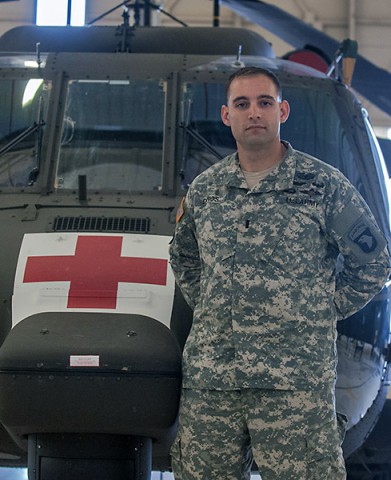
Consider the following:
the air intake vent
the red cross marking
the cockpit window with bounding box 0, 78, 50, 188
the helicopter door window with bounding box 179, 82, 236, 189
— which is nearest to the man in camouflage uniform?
the red cross marking

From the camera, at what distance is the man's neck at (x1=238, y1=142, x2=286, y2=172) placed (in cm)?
293

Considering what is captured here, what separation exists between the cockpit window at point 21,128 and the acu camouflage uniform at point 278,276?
4.38ft

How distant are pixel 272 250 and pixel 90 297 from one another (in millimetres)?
800

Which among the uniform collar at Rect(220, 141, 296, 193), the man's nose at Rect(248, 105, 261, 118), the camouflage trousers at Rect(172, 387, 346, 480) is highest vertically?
the man's nose at Rect(248, 105, 261, 118)

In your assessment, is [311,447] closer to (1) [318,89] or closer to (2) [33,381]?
(2) [33,381]

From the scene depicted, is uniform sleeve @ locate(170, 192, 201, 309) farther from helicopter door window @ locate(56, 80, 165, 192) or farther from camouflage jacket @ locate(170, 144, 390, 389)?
helicopter door window @ locate(56, 80, 165, 192)

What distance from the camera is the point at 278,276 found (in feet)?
9.22

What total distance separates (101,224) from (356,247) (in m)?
1.20

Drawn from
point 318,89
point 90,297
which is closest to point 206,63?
point 318,89

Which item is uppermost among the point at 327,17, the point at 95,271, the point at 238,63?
the point at 327,17

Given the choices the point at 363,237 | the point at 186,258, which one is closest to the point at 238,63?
the point at 186,258

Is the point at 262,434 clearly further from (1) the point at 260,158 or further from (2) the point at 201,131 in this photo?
(2) the point at 201,131

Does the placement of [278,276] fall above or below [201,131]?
below

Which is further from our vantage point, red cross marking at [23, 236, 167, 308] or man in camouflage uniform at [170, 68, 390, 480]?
red cross marking at [23, 236, 167, 308]
